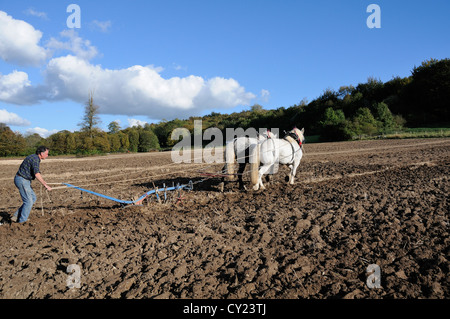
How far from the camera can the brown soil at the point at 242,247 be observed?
337 centimetres

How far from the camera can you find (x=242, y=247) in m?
4.48

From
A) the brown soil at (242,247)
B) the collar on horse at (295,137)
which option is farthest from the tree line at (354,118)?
the brown soil at (242,247)

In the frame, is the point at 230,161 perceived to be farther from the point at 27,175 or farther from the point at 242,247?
the point at 27,175

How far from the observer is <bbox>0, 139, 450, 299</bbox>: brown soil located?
3369 millimetres

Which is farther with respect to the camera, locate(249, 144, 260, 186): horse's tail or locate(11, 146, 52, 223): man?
locate(249, 144, 260, 186): horse's tail

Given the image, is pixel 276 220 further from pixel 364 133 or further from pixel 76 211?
pixel 364 133

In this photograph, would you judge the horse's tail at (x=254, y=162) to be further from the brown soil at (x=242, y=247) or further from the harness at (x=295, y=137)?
the harness at (x=295, y=137)

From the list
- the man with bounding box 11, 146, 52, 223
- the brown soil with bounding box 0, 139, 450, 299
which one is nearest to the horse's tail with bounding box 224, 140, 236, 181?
the brown soil with bounding box 0, 139, 450, 299

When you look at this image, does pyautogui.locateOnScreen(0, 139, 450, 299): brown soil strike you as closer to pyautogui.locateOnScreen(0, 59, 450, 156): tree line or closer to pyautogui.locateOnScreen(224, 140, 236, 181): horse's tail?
pyautogui.locateOnScreen(224, 140, 236, 181): horse's tail

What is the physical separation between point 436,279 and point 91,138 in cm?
4702

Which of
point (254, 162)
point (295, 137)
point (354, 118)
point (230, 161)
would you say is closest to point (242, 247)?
point (254, 162)

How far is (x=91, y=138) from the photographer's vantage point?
42938 mm

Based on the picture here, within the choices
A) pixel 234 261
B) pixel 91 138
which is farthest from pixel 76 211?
pixel 91 138

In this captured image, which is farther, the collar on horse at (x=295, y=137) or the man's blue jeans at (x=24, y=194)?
the collar on horse at (x=295, y=137)
